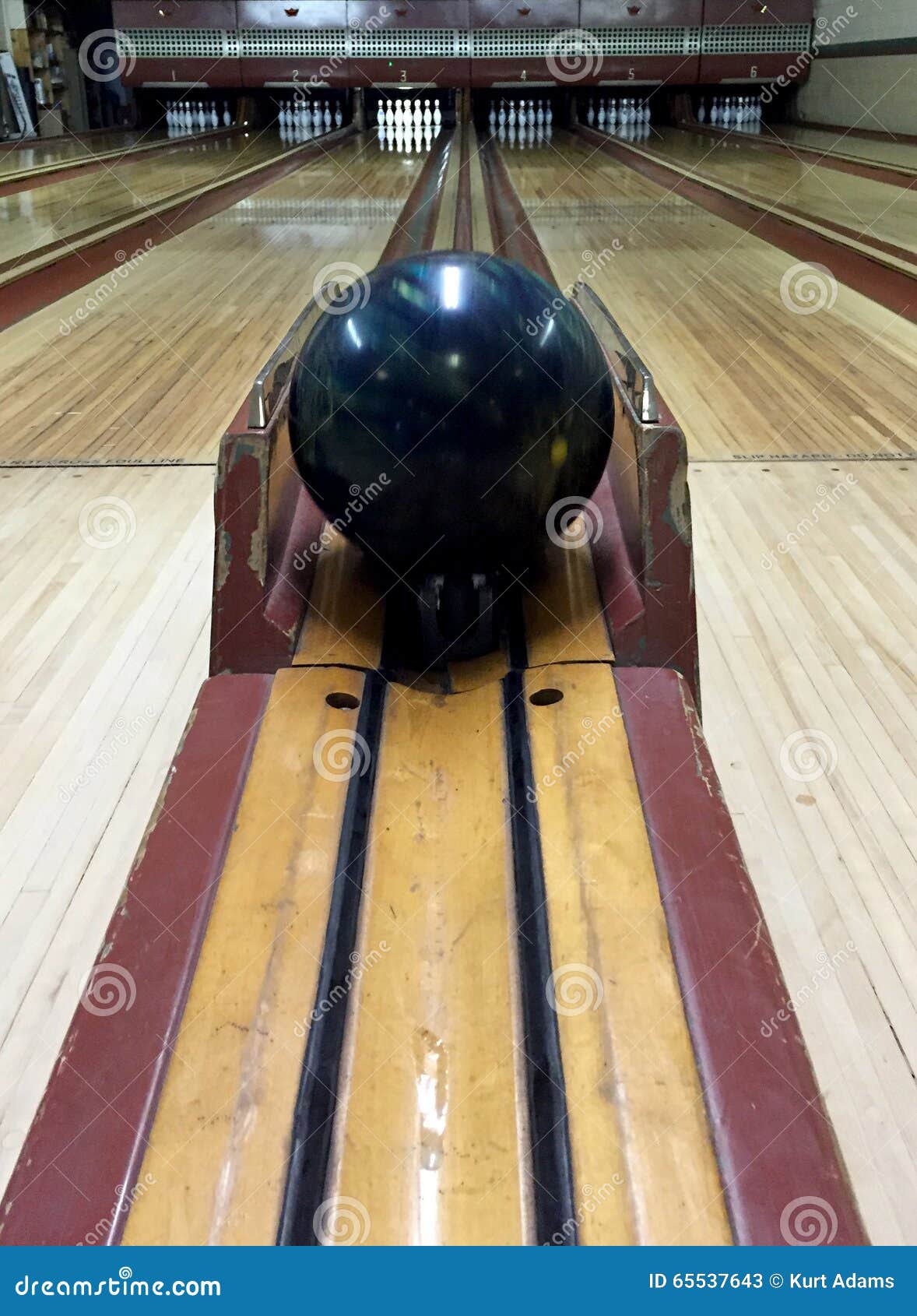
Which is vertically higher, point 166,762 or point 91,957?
point 166,762

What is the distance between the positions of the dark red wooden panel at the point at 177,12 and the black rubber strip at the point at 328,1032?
7.60 m

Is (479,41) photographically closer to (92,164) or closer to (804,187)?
(92,164)

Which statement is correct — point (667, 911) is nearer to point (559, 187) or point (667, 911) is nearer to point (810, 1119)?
point (810, 1119)

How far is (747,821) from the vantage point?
4.25 ft

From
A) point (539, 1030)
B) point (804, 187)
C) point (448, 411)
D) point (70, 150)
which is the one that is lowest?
point (539, 1030)

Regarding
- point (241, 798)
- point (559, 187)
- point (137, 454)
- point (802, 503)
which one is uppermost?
point (559, 187)

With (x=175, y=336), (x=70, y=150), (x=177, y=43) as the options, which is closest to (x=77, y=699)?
(x=175, y=336)

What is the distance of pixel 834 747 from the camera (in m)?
1.43

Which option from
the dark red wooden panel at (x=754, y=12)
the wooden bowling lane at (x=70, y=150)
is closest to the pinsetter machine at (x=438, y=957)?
the wooden bowling lane at (x=70, y=150)

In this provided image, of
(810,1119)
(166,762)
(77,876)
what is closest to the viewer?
(810,1119)

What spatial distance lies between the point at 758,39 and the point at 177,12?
12.3 feet

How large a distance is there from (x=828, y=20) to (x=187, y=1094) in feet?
27.7

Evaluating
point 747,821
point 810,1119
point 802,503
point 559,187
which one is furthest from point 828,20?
point 810,1119

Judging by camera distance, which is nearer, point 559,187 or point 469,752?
point 469,752
